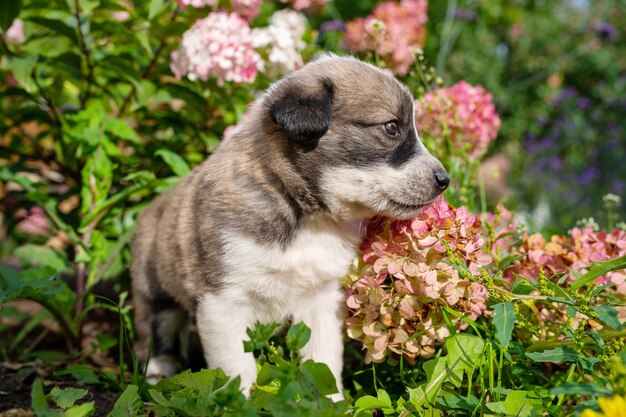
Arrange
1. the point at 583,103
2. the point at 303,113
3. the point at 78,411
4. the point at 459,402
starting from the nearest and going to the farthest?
the point at 78,411 → the point at 459,402 → the point at 303,113 → the point at 583,103

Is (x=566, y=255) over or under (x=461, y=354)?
over

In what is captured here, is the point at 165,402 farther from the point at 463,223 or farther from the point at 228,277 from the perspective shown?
the point at 463,223

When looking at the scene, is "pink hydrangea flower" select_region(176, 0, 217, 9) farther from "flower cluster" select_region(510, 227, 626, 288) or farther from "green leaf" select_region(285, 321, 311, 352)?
"green leaf" select_region(285, 321, 311, 352)

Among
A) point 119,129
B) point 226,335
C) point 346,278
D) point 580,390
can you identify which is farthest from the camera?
point 119,129

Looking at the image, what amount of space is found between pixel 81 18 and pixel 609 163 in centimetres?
786

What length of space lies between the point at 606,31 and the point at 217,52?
7.47 metres

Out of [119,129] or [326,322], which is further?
[119,129]

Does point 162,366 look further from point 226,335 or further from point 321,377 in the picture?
point 321,377

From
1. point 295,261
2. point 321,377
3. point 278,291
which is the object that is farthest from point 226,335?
point 321,377

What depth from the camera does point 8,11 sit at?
142 inches

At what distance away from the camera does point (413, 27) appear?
217 inches

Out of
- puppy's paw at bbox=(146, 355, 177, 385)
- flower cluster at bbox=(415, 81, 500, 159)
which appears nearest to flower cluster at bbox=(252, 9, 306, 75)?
flower cluster at bbox=(415, 81, 500, 159)

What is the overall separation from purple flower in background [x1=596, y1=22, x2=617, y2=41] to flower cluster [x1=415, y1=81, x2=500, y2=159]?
613 cm

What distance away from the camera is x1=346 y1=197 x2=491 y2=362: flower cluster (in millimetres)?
2768
